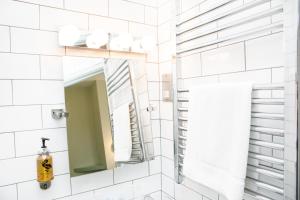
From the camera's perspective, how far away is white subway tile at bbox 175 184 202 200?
1.15m

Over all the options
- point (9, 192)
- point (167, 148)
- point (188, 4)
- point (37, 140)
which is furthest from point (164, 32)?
point (9, 192)

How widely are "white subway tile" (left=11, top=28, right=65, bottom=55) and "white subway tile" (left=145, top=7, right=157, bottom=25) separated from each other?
514 millimetres

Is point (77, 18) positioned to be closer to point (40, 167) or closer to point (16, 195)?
point (40, 167)

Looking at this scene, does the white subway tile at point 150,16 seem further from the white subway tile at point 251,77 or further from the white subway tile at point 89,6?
the white subway tile at point 251,77

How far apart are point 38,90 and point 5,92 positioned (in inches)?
5.0

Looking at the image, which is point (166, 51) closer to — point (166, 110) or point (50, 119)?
point (166, 110)

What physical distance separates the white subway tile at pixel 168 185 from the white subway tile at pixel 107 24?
873 mm

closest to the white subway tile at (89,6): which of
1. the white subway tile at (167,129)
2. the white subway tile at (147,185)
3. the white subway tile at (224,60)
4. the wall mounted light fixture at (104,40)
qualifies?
the wall mounted light fixture at (104,40)

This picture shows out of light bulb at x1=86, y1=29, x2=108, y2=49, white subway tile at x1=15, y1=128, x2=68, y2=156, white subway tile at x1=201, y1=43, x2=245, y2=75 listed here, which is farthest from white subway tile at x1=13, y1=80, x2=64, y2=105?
white subway tile at x1=201, y1=43, x2=245, y2=75

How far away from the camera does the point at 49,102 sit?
1076mm

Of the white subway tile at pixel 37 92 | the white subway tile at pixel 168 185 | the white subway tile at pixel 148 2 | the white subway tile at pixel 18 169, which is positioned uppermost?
the white subway tile at pixel 148 2

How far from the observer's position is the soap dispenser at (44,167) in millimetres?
1001

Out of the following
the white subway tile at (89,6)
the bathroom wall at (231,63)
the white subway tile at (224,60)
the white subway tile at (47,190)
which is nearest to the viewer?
the bathroom wall at (231,63)

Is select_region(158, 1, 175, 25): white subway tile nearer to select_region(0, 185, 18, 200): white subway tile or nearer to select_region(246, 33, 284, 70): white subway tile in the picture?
select_region(246, 33, 284, 70): white subway tile
